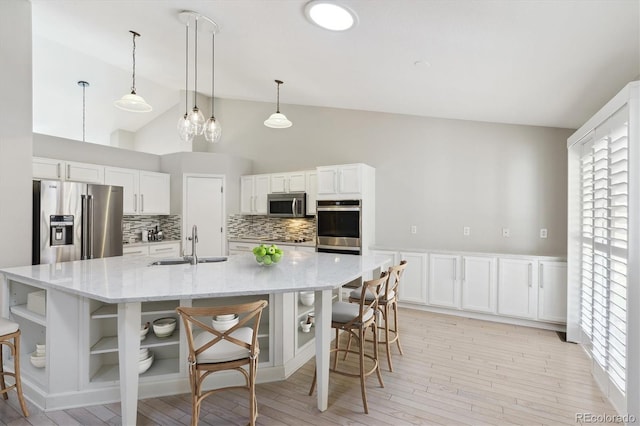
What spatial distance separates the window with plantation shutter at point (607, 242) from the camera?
2.08m

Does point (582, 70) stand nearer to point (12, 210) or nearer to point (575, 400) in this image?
point (575, 400)

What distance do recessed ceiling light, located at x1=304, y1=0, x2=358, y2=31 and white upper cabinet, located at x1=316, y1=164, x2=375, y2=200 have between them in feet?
7.27

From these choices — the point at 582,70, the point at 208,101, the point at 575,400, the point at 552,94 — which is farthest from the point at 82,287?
the point at 208,101

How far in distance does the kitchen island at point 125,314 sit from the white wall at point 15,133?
25.5 inches

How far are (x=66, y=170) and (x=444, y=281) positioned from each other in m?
5.16

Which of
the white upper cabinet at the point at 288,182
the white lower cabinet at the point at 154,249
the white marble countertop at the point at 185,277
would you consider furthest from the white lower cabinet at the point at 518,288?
the white lower cabinet at the point at 154,249

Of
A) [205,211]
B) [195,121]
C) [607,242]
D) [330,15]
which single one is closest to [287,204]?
[205,211]

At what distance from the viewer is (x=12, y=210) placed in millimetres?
2932

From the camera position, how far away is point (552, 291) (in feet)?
A: 11.8

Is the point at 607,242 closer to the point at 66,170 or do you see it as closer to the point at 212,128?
the point at 212,128

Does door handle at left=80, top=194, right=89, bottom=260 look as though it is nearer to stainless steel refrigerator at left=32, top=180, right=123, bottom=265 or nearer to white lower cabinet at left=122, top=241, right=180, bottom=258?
stainless steel refrigerator at left=32, top=180, right=123, bottom=265

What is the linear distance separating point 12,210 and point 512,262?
205 inches

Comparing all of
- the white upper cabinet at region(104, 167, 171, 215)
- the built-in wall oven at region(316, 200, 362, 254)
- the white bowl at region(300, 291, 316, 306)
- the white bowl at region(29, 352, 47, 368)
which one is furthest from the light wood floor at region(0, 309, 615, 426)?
the white upper cabinet at region(104, 167, 171, 215)

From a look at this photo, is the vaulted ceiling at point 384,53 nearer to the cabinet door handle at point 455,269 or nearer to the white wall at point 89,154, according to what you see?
the white wall at point 89,154
